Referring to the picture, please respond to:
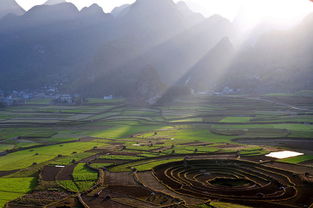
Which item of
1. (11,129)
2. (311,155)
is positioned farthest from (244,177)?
(11,129)

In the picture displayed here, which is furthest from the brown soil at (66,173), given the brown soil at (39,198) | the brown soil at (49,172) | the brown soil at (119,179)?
the brown soil at (39,198)

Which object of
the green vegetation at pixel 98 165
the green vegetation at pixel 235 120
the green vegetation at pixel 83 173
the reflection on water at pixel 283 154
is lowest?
the green vegetation at pixel 83 173

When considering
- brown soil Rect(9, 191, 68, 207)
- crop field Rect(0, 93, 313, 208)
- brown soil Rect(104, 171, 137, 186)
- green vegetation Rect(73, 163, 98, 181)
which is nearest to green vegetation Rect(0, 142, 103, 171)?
crop field Rect(0, 93, 313, 208)

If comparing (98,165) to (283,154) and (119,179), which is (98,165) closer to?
(119,179)

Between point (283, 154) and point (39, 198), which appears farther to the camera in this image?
point (283, 154)

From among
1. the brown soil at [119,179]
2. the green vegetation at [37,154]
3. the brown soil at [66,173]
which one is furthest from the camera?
the green vegetation at [37,154]

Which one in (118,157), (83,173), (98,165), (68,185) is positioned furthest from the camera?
(118,157)

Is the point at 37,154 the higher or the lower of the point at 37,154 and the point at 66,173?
the higher

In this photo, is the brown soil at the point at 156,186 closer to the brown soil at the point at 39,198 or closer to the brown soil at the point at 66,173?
the brown soil at the point at 66,173

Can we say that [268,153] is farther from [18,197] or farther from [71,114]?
[71,114]

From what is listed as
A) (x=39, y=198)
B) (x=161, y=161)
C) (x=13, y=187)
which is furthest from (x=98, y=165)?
(x=39, y=198)
